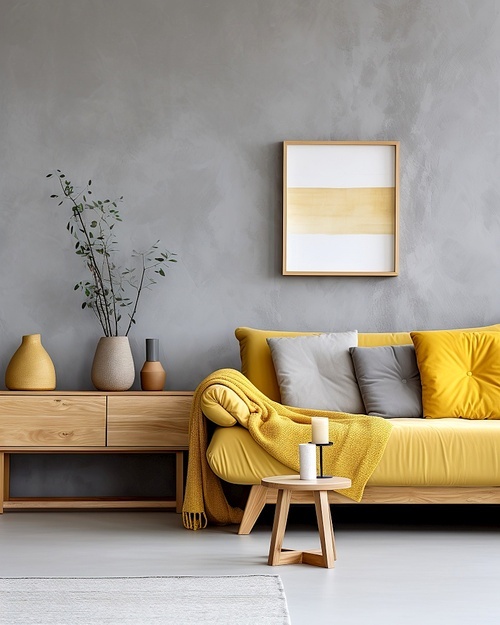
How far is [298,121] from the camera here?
15.7 ft

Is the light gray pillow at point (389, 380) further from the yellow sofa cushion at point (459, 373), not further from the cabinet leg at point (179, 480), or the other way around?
the cabinet leg at point (179, 480)

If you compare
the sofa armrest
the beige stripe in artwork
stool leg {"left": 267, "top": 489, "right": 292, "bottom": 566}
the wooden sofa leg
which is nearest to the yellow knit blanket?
the sofa armrest

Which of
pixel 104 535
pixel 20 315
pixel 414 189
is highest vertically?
pixel 414 189

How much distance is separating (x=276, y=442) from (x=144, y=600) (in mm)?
1199

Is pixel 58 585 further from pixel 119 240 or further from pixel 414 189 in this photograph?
pixel 414 189

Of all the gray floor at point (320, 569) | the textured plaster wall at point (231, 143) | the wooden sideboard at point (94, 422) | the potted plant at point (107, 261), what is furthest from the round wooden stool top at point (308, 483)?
the potted plant at point (107, 261)

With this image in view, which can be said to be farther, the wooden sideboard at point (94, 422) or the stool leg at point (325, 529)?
the wooden sideboard at point (94, 422)

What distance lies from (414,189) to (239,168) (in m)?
0.98

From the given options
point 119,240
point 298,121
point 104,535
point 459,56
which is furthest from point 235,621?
point 459,56

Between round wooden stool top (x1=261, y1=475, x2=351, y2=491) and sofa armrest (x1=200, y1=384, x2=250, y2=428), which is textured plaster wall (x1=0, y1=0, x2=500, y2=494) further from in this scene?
round wooden stool top (x1=261, y1=475, x2=351, y2=491)

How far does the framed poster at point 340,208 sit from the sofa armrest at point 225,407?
1200 mm

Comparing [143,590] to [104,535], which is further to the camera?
[104,535]

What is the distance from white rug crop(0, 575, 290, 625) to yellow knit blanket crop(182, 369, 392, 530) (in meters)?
0.87

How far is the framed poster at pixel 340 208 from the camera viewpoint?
4734mm
